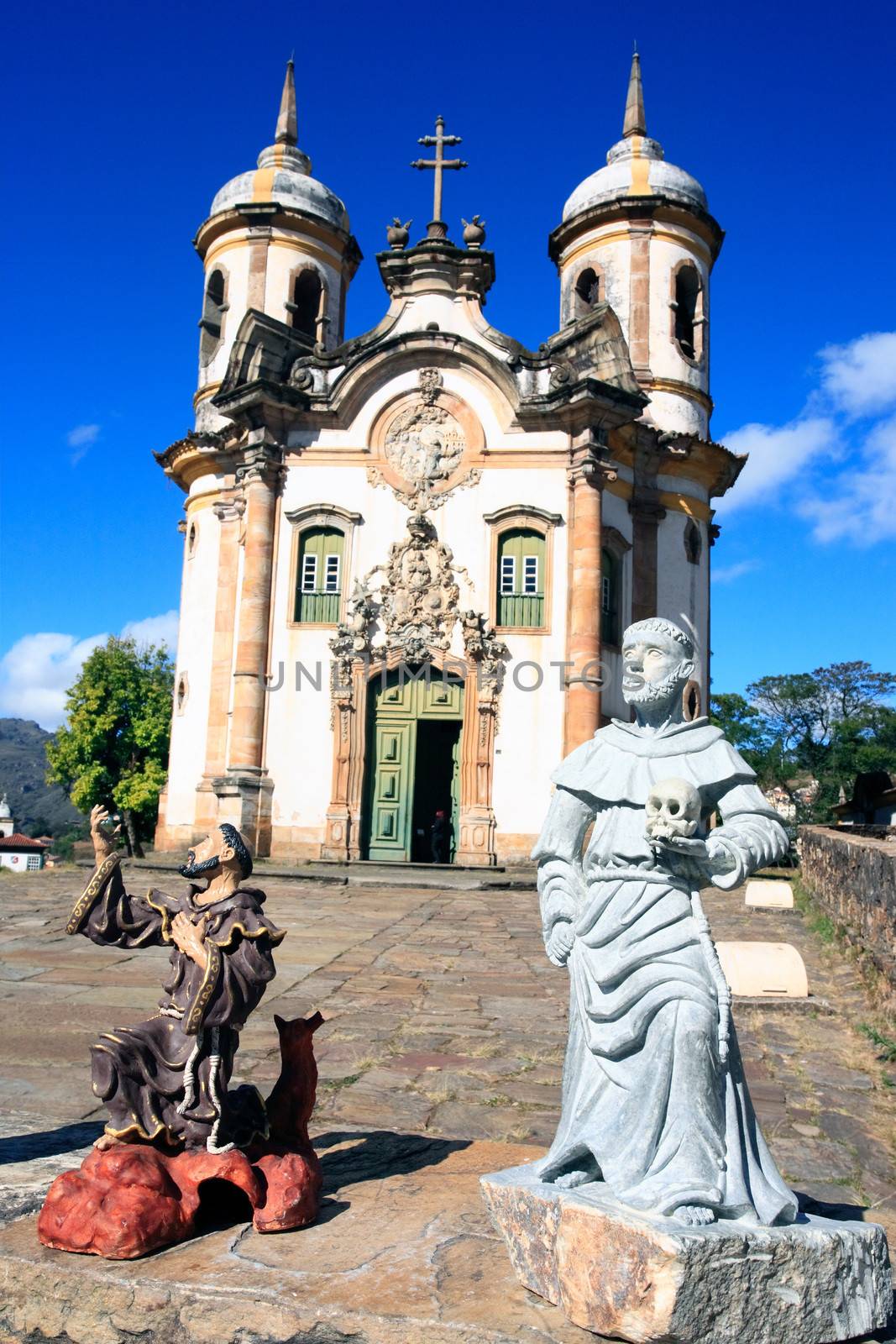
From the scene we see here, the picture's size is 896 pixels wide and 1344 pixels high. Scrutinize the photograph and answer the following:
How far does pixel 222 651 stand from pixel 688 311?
12.0 meters

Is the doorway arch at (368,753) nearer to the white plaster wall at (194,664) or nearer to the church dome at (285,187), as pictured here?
the white plaster wall at (194,664)

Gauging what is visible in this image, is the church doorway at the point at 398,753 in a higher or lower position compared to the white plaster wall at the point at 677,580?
lower

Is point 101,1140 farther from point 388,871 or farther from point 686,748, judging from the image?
point 388,871

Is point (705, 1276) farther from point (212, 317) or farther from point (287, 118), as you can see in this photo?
point (287, 118)

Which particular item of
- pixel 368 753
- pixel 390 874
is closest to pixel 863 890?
pixel 390 874

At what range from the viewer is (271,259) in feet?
75.6

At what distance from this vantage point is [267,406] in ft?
64.5

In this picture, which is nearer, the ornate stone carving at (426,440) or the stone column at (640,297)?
the ornate stone carving at (426,440)

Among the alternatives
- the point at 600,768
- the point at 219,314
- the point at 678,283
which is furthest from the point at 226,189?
the point at 600,768

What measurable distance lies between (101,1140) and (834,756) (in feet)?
159

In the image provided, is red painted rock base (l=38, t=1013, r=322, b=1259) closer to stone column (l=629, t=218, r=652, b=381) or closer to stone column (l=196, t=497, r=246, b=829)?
stone column (l=196, t=497, r=246, b=829)

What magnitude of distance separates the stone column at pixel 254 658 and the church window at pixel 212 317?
15.6 feet

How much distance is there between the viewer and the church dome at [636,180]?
2277 centimetres

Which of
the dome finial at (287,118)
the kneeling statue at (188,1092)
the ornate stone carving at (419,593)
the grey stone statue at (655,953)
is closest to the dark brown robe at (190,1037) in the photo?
the kneeling statue at (188,1092)
